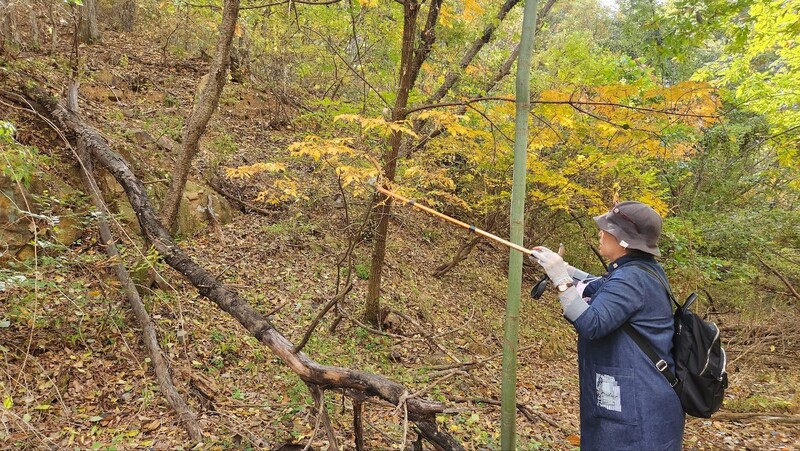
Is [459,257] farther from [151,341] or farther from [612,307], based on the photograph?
[612,307]

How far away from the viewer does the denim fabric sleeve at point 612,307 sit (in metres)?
2.13

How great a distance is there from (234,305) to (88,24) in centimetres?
1063

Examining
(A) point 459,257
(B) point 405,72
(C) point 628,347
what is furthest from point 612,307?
(A) point 459,257

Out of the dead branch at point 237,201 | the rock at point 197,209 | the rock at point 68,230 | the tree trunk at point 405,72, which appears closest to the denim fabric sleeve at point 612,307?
the tree trunk at point 405,72

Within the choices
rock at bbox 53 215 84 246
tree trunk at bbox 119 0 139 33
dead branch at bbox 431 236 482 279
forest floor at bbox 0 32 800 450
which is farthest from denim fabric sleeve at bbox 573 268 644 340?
tree trunk at bbox 119 0 139 33

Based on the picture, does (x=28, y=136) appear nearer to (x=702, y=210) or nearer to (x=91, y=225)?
(x=91, y=225)

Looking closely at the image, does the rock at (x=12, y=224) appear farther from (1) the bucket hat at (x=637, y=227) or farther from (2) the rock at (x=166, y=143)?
(1) the bucket hat at (x=637, y=227)

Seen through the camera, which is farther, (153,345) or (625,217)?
(153,345)

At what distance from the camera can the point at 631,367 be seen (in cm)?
222

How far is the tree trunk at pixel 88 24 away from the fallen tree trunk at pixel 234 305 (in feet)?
20.0

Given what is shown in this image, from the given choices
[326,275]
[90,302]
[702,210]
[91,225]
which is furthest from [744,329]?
[91,225]

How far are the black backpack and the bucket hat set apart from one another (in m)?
0.46

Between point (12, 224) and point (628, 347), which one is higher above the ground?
point (12, 224)

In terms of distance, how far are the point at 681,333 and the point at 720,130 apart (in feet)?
38.9
